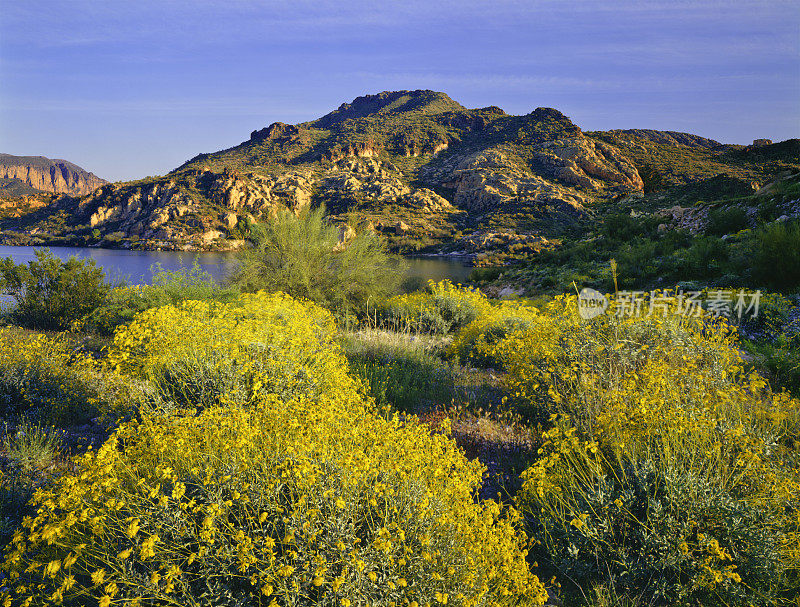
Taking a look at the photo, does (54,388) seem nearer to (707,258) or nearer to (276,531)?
(276,531)

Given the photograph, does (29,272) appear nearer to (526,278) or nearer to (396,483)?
(396,483)

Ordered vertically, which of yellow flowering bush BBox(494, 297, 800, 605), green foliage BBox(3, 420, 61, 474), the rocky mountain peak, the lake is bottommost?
green foliage BBox(3, 420, 61, 474)

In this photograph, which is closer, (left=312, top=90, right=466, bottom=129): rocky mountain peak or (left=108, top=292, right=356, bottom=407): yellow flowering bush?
(left=108, top=292, right=356, bottom=407): yellow flowering bush

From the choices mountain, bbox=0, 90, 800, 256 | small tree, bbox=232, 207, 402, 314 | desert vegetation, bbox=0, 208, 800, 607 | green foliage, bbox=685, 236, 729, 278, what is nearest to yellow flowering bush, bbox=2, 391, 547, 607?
desert vegetation, bbox=0, 208, 800, 607

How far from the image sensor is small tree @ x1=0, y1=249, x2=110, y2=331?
934cm

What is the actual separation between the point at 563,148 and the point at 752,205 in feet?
222

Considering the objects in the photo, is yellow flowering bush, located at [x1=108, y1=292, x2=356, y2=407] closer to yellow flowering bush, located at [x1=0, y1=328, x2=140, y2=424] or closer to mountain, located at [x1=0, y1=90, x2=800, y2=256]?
yellow flowering bush, located at [x1=0, y1=328, x2=140, y2=424]

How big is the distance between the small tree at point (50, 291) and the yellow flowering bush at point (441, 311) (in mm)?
7410

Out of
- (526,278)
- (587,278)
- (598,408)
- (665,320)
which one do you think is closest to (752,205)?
(587,278)

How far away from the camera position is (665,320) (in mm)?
4789

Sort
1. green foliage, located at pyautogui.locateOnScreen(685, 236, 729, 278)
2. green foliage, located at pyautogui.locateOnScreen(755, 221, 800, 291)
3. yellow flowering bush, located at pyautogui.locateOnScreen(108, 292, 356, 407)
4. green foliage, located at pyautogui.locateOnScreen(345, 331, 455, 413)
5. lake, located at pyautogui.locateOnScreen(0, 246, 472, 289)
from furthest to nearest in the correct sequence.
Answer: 1. lake, located at pyautogui.locateOnScreen(0, 246, 472, 289)
2. green foliage, located at pyautogui.locateOnScreen(685, 236, 729, 278)
3. green foliage, located at pyautogui.locateOnScreen(755, 221, 800, 291)
4. green foliage, located at pyautogui.locateOnScreen(345, 331, 455, 413)
5. yellow flowering bush, located at pyautogui.locateOnScreen(108, 292, 356, 407)

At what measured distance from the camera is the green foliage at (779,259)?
918cm

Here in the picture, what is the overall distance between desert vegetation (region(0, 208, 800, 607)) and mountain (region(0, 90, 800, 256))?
1536 inches

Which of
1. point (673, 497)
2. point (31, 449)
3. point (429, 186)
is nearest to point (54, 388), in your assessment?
point (31, 449)
